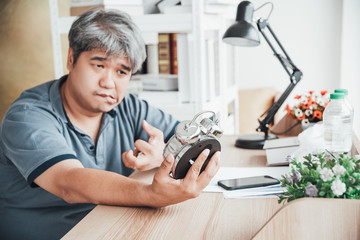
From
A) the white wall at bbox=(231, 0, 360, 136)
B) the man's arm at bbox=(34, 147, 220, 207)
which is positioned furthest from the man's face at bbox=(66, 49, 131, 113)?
the white wall at bbox=(231, 0, 360, 136)

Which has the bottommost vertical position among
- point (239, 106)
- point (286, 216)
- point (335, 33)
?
point (239, 106)

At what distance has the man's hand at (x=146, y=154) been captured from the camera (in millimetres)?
1274

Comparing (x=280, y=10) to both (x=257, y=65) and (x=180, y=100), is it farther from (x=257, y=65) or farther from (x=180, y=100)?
(x=180, y=100)

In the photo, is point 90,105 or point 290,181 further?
point 90,105

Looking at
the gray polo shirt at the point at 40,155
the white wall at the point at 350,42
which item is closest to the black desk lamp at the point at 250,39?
the gray polo shirt at the point at 40,155

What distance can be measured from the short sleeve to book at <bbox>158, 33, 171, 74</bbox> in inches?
40.2

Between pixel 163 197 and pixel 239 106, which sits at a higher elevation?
pixel 163 197

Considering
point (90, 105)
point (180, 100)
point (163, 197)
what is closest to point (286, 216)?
point (163, 197)

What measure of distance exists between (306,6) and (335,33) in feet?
0.89

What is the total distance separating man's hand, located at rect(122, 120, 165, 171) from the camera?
127 cm

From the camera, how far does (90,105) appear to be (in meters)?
1.39

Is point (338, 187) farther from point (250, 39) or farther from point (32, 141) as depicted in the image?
point (250, 39)

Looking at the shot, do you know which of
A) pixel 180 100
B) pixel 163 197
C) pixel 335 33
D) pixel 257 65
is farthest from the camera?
pixel 257 65

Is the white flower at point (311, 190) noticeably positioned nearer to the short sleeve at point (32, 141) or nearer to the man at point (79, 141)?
the man at point (79, 141)
